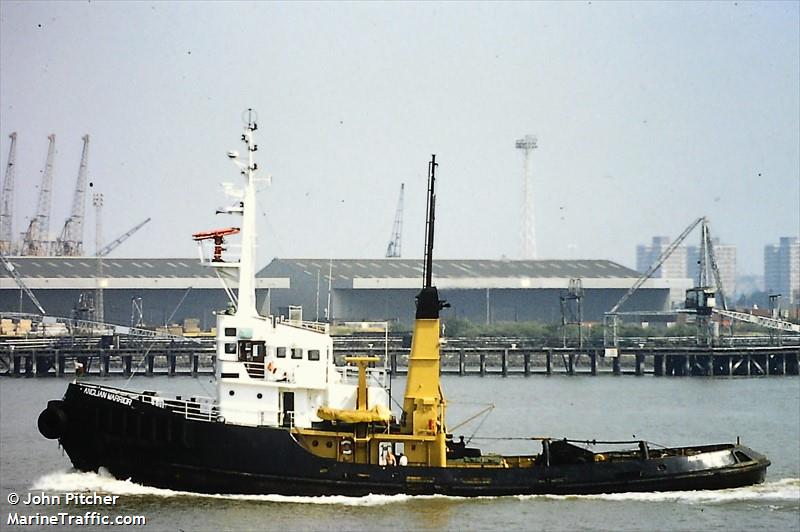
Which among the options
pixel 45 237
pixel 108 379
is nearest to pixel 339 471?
pixel 108 379

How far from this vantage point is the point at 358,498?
3534cm

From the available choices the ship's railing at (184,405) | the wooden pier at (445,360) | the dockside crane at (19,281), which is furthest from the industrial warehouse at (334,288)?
the ship's railing at (184,405)

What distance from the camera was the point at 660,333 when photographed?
12144cm

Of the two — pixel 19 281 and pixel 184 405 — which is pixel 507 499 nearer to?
pixel 184 405

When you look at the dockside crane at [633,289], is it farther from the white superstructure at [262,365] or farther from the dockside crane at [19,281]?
the white superstructure at [262,365]

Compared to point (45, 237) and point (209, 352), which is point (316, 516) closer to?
point (209, 352)

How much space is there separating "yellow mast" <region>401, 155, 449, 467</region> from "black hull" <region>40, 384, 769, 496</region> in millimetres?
691

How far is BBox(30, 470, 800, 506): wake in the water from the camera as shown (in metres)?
35.2

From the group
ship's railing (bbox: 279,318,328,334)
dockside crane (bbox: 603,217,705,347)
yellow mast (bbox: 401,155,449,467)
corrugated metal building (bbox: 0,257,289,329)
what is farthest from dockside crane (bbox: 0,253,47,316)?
yellow mast (bbox: 401,155,449,467)

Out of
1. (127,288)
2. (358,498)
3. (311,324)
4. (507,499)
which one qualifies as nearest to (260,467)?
(358,498)

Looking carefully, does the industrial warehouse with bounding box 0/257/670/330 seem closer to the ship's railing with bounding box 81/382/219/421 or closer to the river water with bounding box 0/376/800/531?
the river water with bounding box 0/376/800/531

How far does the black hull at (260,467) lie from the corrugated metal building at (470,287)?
289 feet

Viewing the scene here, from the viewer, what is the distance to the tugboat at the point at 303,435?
116 ft

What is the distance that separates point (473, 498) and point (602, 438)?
16737 mm
